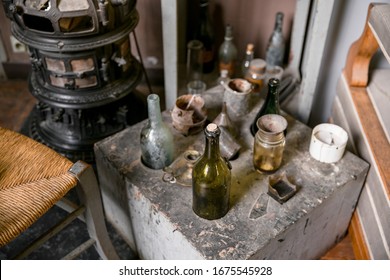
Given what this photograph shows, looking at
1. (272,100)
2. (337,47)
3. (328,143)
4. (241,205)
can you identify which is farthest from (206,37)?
(241,205)

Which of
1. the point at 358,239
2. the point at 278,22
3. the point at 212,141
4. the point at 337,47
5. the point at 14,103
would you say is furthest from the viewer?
the point at 14,103

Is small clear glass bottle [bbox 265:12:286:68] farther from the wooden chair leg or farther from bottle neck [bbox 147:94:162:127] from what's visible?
the wooden chair leg

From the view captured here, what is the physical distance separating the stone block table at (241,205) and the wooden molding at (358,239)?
0.03 meters

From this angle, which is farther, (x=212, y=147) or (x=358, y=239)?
(x=358, y=239)

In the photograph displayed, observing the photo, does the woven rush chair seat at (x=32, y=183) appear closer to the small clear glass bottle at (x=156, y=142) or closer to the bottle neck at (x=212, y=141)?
the small clear glass bottle at (x=156, y=142)

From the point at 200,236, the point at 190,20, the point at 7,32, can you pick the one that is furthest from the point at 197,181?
the point at 7,32

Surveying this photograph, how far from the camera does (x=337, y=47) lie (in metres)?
1.74

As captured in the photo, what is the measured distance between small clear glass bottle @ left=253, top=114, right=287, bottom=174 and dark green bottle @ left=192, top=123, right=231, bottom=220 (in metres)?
0.17

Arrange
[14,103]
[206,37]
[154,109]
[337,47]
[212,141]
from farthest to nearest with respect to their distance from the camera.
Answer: [14,103] → [206,37] → [337,47] → [154,109] → [212,141]

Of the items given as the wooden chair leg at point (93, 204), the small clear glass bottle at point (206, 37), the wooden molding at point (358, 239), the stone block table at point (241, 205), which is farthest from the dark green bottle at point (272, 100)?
Result: the small clear glass bottle at point (206, 37)

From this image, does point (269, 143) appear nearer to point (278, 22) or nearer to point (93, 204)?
point (93, 204)

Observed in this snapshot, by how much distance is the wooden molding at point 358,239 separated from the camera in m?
1.43

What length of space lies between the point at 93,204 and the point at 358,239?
2.88 ft
